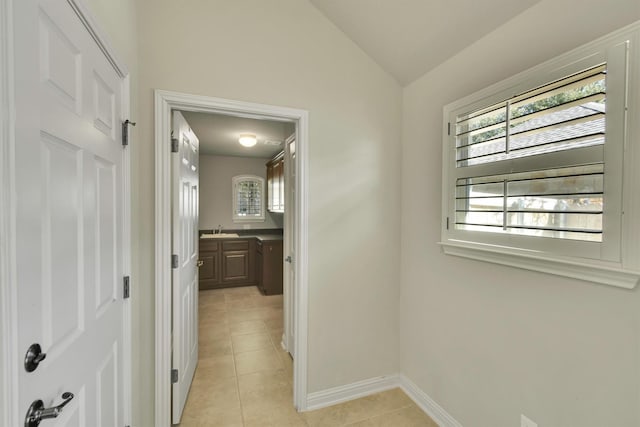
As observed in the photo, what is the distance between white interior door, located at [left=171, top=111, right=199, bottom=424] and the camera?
5.92 feet

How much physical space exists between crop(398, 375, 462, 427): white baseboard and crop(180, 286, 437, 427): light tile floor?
4cm

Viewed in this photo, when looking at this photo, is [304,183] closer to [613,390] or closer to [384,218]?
[384,218]

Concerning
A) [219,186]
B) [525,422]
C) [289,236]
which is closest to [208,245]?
[219,186]

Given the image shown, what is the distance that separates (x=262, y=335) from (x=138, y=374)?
1727 millimetres

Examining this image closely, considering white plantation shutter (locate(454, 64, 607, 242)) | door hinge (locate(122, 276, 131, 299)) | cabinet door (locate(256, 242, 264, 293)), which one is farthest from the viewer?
cabinet door (locate(256, 242, 264, 293))

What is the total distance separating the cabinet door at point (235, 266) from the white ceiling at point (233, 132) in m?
1.88

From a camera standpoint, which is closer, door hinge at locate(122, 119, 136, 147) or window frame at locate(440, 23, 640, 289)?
window frame at locate(440, 23, 640, 289)

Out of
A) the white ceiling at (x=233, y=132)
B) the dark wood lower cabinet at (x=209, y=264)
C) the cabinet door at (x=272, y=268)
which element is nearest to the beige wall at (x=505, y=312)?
the white ceiling at (x=233, y=132)

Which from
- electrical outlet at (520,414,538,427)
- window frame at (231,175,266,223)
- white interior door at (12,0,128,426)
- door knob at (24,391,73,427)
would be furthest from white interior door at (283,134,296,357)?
window frame at (231,175,266,223)

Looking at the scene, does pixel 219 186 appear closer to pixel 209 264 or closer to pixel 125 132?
pixel 209 264

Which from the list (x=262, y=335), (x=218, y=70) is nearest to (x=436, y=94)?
(x=218, y=70)

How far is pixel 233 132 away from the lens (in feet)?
12.7

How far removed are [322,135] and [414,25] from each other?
893 millimetres

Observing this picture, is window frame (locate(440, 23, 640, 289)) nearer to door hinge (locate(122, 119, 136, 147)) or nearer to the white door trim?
the white door trim
